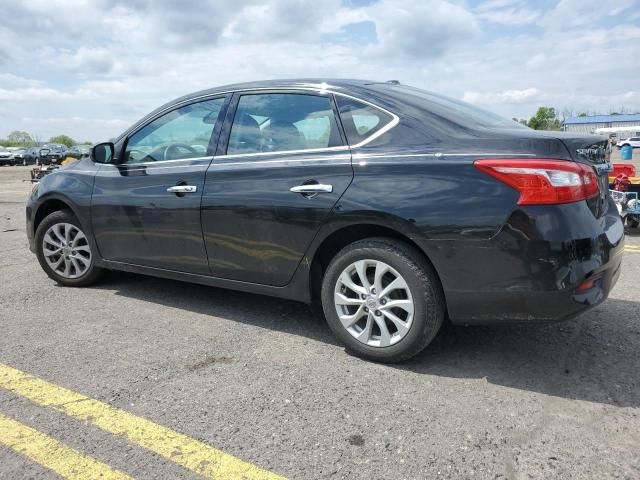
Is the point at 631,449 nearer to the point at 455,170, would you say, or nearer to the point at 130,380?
the point at 455,170

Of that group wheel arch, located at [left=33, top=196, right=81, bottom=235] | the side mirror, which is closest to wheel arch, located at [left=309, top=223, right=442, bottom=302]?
the side mirror

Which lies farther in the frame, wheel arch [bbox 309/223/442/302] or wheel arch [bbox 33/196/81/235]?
wheel arch [bbox 33/196/81/235]

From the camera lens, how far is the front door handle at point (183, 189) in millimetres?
3766

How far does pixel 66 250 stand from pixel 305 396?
2.94 metres

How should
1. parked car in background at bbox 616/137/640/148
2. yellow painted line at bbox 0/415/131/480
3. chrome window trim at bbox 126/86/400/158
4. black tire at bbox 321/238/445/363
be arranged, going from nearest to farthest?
yellow painted line at bbox 0/415/131/480, black tire at bbox 321/238/445/363, chrome window trim at bbox 126/86/400/158, parked car in background at bbox 616/137/640/148

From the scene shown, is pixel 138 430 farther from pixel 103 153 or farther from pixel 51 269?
pixel 51 269

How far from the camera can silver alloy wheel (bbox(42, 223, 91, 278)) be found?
4652 mm

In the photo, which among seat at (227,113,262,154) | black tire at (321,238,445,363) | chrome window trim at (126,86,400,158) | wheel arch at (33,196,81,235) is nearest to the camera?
black tire at (321,238,445,363)

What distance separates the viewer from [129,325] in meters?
3.89

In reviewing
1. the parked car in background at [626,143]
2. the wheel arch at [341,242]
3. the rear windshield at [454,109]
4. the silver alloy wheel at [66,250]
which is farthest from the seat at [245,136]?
the parked car in background at [626,143]

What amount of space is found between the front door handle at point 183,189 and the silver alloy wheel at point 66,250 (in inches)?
47.3

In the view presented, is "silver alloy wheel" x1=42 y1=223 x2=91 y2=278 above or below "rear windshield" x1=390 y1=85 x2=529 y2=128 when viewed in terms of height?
below

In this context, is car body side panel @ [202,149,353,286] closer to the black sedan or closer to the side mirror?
the black sedan

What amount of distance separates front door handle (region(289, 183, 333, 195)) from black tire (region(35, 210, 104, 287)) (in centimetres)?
218
